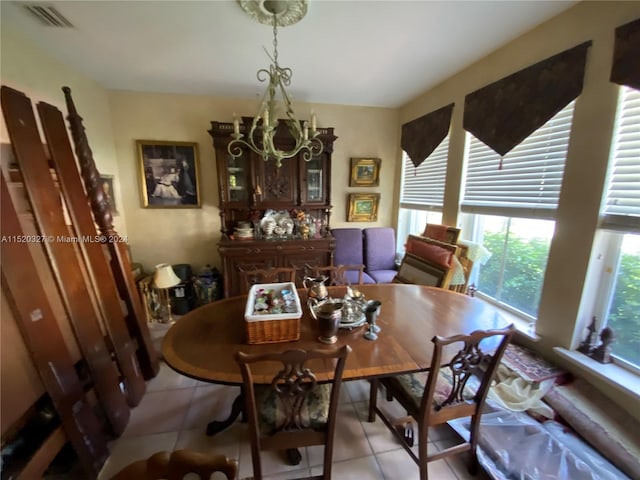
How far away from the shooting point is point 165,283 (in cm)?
272

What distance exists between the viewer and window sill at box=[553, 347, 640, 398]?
1368 mm

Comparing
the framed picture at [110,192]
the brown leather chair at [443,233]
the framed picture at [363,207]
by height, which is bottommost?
the brown leather chair at [443,233]

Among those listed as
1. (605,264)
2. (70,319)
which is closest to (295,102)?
(70,319)

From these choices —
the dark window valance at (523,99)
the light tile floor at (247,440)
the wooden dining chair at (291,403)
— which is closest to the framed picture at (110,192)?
the light tile floor at (247,440)

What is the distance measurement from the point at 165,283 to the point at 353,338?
2.31 metres

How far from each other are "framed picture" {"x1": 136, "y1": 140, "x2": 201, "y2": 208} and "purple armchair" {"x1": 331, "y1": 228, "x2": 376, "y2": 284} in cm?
186

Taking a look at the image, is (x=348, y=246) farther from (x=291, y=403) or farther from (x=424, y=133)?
(x=291, y=403)

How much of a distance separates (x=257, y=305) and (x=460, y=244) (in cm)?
192

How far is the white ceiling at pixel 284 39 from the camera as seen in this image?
1.58 metres

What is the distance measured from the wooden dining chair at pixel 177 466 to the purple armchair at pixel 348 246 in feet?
9.01

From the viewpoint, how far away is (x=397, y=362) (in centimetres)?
112

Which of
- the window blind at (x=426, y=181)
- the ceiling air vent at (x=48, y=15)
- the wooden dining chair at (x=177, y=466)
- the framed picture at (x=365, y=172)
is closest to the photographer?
the wooden dining chair at (x=177, y=466)

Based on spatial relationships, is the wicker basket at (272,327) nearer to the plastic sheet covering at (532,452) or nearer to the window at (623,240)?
the plastic sheet covering at (532,452)

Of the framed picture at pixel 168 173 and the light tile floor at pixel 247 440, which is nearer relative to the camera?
the light tile floor at pixel 247 440
